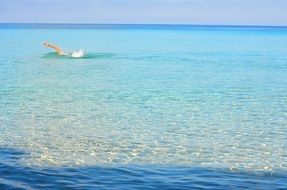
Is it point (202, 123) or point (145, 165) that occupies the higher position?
point (202, 123)

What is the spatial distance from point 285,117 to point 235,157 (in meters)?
5.13

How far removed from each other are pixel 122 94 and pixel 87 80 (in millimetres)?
5783

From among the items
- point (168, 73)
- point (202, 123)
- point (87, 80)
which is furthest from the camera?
point (168, 73)

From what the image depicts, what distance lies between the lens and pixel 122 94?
19.9 meters

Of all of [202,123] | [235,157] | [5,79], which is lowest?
[235,157]

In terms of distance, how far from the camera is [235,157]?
412 inches

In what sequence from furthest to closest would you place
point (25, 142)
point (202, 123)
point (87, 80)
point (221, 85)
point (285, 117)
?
point (87, 80) < point (221, 85) < point (285, 117) < point (202, 123) < point (25, 142)

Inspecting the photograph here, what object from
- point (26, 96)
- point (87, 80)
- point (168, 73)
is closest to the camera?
point (26, 96)

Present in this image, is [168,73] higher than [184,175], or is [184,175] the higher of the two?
[168,73]

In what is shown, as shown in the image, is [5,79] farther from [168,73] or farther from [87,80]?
[168,73]

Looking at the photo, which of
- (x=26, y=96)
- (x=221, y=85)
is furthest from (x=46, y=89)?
(x=221, y=85)

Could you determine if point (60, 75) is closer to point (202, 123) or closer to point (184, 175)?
point (202, 123)

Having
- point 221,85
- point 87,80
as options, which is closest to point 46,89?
point 87,80

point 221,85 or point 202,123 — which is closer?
point 202,123
